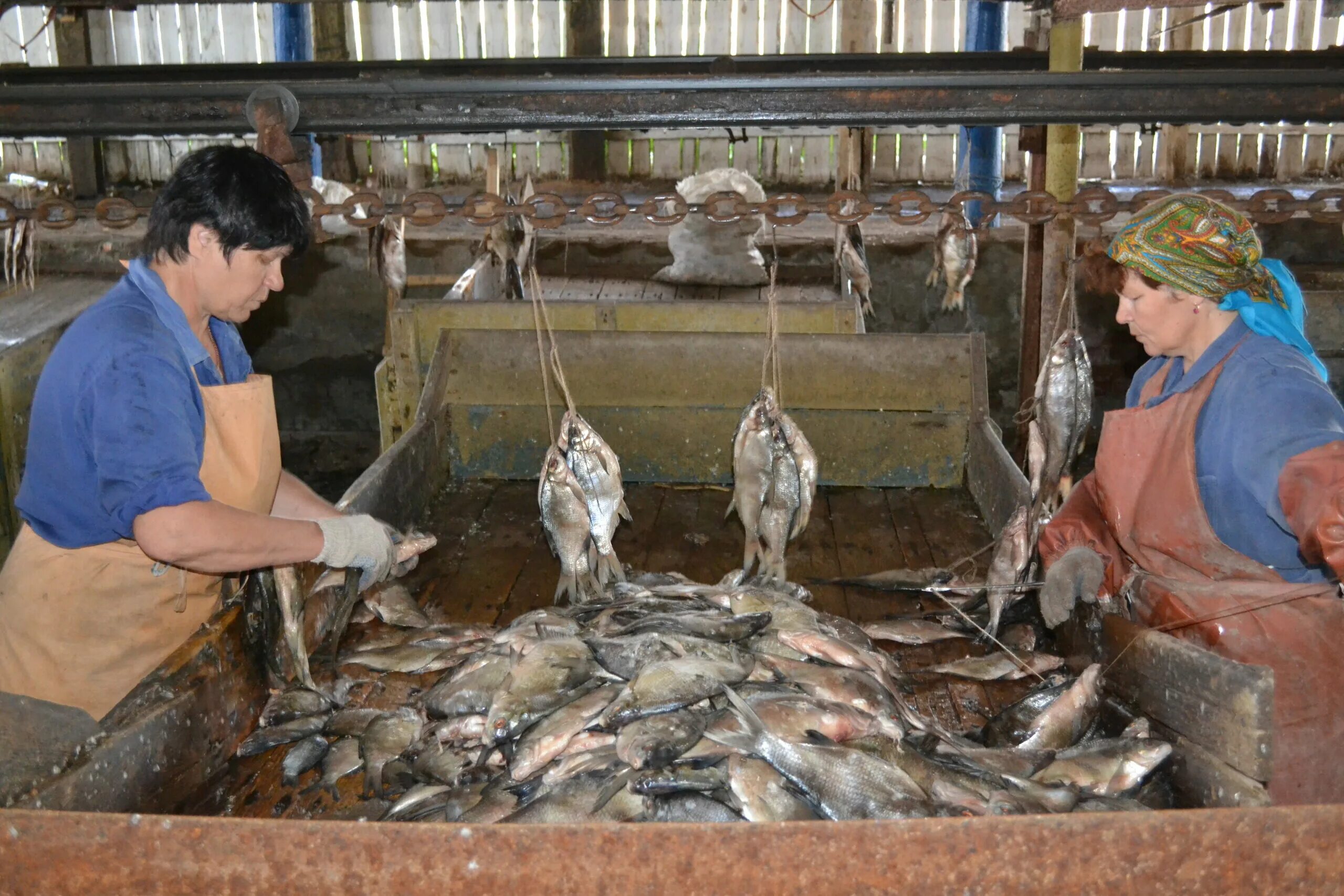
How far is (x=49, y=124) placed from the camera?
3.91m

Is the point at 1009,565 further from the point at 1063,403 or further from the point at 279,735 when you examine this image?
the point at 279,735

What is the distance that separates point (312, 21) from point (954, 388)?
41.4 feet

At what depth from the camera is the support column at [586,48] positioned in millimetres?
15648

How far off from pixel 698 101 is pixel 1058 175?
91.4 inches

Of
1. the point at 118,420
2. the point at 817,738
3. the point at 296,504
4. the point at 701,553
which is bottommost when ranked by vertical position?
the point at 701,553

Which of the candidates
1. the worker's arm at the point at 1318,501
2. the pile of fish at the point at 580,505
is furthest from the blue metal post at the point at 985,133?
the worker's arm at the point at 1318,501

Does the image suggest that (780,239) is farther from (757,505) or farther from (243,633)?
(243,633)

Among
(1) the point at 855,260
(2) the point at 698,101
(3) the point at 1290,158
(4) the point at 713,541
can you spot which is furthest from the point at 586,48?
(2) the point at 698,101

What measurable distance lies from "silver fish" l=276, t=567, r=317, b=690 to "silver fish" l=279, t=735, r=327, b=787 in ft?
0.86

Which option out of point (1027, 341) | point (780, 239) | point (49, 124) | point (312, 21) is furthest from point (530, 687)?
point (312, 21)

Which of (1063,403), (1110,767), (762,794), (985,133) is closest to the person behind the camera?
(762,794)

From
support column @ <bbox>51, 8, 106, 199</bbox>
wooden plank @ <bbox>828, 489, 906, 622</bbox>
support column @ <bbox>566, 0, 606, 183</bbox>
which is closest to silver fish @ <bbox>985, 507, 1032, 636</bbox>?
wooden plank @ <bbox>828, 489, 906, 622</bbox>

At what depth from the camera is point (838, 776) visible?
256 centimetres

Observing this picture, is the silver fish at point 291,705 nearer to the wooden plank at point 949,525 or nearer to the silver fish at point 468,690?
the silver fish at point 468,690
